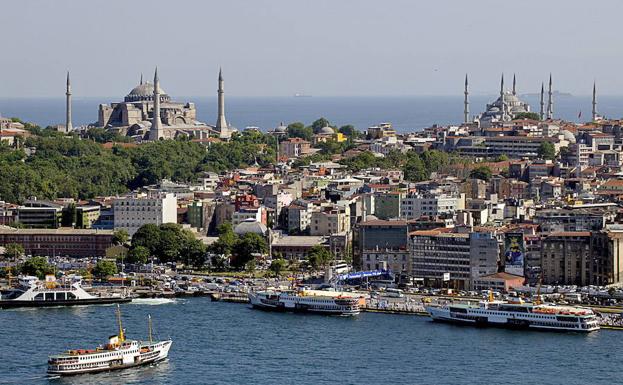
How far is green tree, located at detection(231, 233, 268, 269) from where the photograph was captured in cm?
3312

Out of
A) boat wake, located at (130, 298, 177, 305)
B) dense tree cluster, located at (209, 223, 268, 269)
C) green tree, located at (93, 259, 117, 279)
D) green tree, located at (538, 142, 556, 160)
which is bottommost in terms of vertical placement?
boat wake, located at (130, 298, 177, 305)

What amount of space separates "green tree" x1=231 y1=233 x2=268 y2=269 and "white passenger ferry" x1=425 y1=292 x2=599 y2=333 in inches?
235

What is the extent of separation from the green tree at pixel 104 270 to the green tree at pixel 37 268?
0.75 metres

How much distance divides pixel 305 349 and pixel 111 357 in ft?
9.06

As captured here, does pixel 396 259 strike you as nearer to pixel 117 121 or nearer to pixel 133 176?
pixel 133 176

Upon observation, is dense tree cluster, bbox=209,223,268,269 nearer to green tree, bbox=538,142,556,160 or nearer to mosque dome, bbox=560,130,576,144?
green tree, bbox=538,142,556,160

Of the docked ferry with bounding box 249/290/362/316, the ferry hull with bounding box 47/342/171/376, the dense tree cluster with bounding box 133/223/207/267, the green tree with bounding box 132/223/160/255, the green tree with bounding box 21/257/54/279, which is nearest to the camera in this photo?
the ferry hull with bounding box 47/342/171/376

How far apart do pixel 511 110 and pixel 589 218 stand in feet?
124

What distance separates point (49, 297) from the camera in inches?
1151

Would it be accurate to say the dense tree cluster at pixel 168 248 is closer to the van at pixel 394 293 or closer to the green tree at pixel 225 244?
the green tree at pixel 225 244

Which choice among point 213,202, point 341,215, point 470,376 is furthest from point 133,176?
point 470,376

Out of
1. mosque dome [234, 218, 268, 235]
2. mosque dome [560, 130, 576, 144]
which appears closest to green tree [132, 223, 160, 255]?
mosque dome [234, 218, 268, 235]

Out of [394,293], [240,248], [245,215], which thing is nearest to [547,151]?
[245,215]

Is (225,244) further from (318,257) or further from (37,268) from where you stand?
(37,268)
